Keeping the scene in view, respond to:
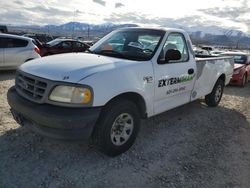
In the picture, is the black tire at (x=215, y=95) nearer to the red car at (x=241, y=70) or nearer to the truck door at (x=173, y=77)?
the truck door at (x=173, y=77)

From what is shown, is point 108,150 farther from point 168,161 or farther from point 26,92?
point 26,92

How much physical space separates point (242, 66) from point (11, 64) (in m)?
9.24

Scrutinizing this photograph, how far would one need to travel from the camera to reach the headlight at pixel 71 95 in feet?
11.0

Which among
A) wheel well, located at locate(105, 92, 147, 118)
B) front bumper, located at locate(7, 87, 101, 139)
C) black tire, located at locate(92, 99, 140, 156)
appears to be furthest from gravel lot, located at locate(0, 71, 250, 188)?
wheel well, located at locate(105, 92, 147, 118)

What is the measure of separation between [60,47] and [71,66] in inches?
467

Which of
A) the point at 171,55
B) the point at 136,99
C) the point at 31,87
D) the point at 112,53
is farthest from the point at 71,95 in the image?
the point at 171,55

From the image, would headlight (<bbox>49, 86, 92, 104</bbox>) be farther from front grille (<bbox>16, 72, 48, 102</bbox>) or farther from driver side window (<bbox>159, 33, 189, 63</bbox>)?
driver side window (<bbox>159, 33, 189, 63</bbox>)

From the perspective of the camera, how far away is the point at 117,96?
3729mm

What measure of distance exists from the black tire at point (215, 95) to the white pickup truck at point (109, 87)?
1751mm

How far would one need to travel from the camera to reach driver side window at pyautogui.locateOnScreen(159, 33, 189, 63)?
15.1 feet

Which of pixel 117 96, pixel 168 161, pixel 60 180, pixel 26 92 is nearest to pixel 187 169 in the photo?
pixel 168 161

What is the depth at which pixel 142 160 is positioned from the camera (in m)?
3.96

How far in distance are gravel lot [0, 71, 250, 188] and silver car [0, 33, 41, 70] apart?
527 cm

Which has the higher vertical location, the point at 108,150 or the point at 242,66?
the point at 242,66
